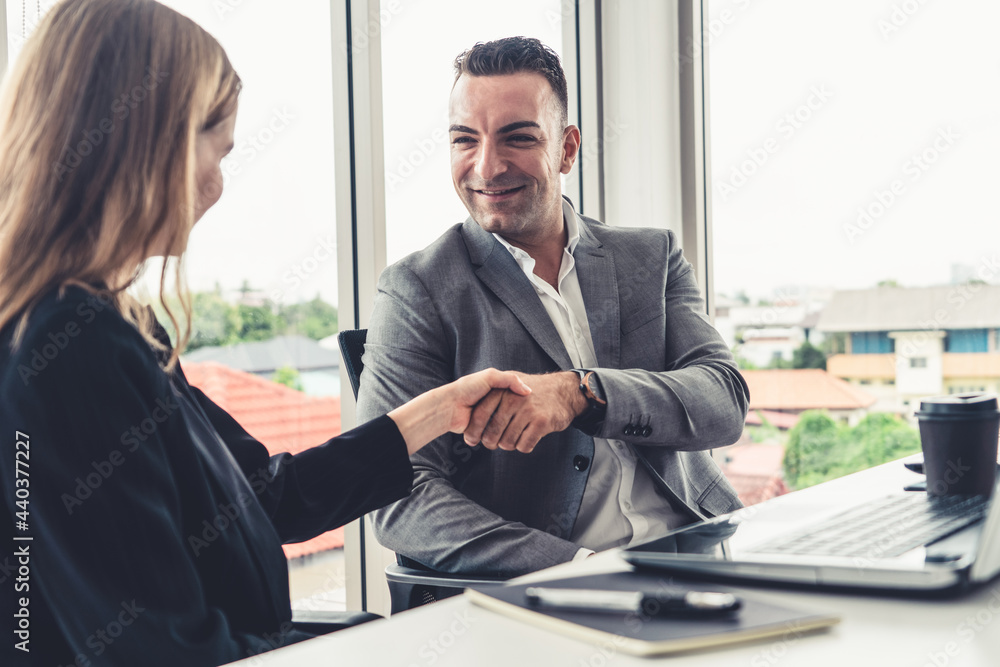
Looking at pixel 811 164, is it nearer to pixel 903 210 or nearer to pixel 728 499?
pixel 903 210

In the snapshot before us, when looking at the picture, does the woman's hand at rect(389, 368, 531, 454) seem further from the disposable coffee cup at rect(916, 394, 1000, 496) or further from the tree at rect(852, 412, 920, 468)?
the tree at rect(852, 412, 920, 468)

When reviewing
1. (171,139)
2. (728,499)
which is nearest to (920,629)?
(171,139)

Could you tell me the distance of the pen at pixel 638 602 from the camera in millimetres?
688

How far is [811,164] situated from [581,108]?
84cm

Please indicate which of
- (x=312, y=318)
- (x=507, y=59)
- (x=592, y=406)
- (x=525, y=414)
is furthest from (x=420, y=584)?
(x=507, y=59)

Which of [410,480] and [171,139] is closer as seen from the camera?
[171,139]

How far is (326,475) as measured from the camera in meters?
1.29

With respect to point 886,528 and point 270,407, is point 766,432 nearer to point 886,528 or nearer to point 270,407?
point 270,407

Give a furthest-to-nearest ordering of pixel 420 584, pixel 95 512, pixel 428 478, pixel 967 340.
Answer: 1. pixel 967 340
2. pixel 428 478
3. pixel 420 584
4. pixel 95 512

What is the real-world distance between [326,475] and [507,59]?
1.09 meters

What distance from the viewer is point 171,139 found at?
3.29 ft

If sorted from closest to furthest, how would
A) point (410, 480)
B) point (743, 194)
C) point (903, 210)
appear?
point (410, 480) → point (903, 210) → point (743, 194)

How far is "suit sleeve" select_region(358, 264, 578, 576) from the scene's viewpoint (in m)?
1.45

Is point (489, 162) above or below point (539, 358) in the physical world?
above
